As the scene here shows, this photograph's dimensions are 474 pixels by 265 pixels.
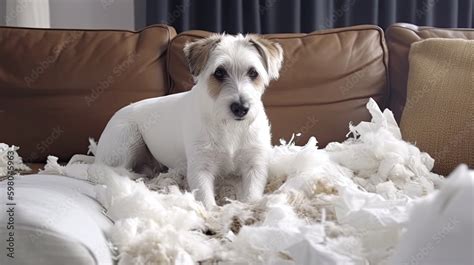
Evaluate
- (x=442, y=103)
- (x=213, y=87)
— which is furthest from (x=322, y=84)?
(x=213, y=87)

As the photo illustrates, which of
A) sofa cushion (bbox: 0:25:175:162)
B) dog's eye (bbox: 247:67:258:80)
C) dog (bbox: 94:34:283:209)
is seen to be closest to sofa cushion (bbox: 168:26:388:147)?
sofa cushion (bbox: 0:25:175:162)

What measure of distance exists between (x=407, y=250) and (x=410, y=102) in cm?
112

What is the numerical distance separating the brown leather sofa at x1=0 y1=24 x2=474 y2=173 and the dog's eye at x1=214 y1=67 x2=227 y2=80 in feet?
1.57

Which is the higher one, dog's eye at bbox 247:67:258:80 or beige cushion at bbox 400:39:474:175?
dog's eye at bbox 247:67:258:80

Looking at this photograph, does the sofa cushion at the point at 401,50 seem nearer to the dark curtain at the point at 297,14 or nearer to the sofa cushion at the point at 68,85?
the dark curtain at the point at 297,14

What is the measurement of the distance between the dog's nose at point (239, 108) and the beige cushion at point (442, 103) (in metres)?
0.64

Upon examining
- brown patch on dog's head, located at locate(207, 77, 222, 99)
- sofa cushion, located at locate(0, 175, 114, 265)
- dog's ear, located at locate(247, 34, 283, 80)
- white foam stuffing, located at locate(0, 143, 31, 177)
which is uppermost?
dog's ear, located at locate(247, 34, 283, 80)

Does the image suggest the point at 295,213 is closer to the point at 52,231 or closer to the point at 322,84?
the point at 52,231

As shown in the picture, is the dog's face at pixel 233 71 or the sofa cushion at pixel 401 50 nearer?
the dog's face at pixel 233 71

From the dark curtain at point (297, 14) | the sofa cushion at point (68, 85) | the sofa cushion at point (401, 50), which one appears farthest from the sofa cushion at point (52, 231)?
the dark curtain at point (297, 14)

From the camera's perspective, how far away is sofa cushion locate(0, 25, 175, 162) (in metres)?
2.22

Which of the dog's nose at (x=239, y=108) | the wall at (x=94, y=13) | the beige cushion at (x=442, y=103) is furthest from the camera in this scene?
the wall at (x=94, y=13)

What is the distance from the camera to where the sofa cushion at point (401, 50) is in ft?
7.26

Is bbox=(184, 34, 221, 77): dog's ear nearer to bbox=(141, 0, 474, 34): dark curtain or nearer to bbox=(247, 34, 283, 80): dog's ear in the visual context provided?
bbox=(247, 34, 283, 80): dog's ear
